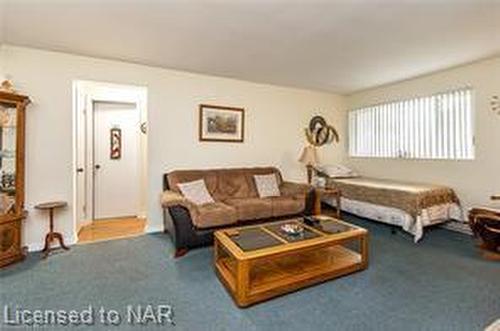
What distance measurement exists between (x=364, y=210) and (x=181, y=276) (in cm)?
290

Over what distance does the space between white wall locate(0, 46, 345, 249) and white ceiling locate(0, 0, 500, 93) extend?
0.25 metres

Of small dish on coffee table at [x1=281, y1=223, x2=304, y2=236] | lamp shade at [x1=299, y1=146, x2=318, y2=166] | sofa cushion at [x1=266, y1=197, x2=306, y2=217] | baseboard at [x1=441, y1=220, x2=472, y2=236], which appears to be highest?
lamp shade at [x1=299, y1=146, x2=318, y2=166]

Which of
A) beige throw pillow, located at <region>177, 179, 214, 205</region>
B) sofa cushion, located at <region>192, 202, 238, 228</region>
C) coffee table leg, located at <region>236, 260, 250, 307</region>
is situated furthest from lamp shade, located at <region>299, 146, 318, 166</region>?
coffee table leg, located at <region>236, 260, 250, 307</region>

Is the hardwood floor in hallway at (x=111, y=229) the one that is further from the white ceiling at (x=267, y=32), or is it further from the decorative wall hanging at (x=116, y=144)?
the white ceiling at (x=267, y=32)

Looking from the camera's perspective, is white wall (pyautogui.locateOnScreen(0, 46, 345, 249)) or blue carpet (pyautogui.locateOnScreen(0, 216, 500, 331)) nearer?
blue carpet (pyautogui.locateOnScreen(0, 216, 500, 331))

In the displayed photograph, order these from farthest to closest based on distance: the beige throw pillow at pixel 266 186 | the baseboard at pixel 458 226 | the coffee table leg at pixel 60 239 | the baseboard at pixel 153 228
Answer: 1. the beige throw pillow at pixel 266 186
2. the baseboard at pixel 153 228
3. the baseboard at pixel 458 226
4. the coffee table leg at pixel 60 239

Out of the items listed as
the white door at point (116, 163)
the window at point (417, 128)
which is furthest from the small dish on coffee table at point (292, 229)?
the white door at point (116, 163)

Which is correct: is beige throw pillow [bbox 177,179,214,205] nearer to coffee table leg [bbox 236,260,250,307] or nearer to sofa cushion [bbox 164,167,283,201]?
sofa cushion [bbox 164,167,283,201]

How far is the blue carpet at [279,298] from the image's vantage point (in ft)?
6.05

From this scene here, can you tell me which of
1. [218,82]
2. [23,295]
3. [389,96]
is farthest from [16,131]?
[389,96]

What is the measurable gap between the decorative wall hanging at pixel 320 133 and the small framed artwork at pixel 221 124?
1460 mm

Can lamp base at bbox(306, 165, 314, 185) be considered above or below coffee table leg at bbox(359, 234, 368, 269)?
above

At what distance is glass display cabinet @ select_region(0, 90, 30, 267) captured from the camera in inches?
110

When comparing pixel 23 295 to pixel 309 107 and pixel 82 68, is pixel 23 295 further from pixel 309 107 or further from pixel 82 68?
pixel 309 107
